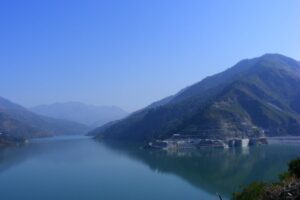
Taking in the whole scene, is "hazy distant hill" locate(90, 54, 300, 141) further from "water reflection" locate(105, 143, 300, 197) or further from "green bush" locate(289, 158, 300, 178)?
"green bush" locate(289, 158, 300, 178)

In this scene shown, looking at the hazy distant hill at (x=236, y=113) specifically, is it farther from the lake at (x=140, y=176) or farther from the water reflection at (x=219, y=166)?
the lake at (x=140, y=176)

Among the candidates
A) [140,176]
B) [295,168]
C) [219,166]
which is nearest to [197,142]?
[219,166]

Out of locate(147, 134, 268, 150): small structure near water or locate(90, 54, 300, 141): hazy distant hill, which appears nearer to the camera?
locate(147, 134, 268, 150): small structure near water

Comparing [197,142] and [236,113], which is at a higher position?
[236,113]

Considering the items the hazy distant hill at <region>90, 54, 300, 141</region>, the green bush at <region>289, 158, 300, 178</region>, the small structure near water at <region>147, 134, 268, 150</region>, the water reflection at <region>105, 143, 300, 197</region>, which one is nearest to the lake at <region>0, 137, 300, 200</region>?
the water reflection at <region>105, 143, 300, 197</region>

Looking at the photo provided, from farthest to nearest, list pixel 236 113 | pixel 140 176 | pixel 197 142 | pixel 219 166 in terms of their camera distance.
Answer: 1. pixel 236 113
2. pixel 197 142
3. pixel 219 166
4. pixel 140 176

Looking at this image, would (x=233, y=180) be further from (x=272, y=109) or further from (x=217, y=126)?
(x=272, y=109)

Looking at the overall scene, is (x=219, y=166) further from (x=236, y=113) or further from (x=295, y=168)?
(x=236, y=113)

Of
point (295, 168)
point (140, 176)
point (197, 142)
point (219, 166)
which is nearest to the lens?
point (295, 168)

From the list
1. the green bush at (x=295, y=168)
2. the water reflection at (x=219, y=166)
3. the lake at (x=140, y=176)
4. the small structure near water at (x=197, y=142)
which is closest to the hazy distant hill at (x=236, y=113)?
the small structure near water at (x=197, y=142)
